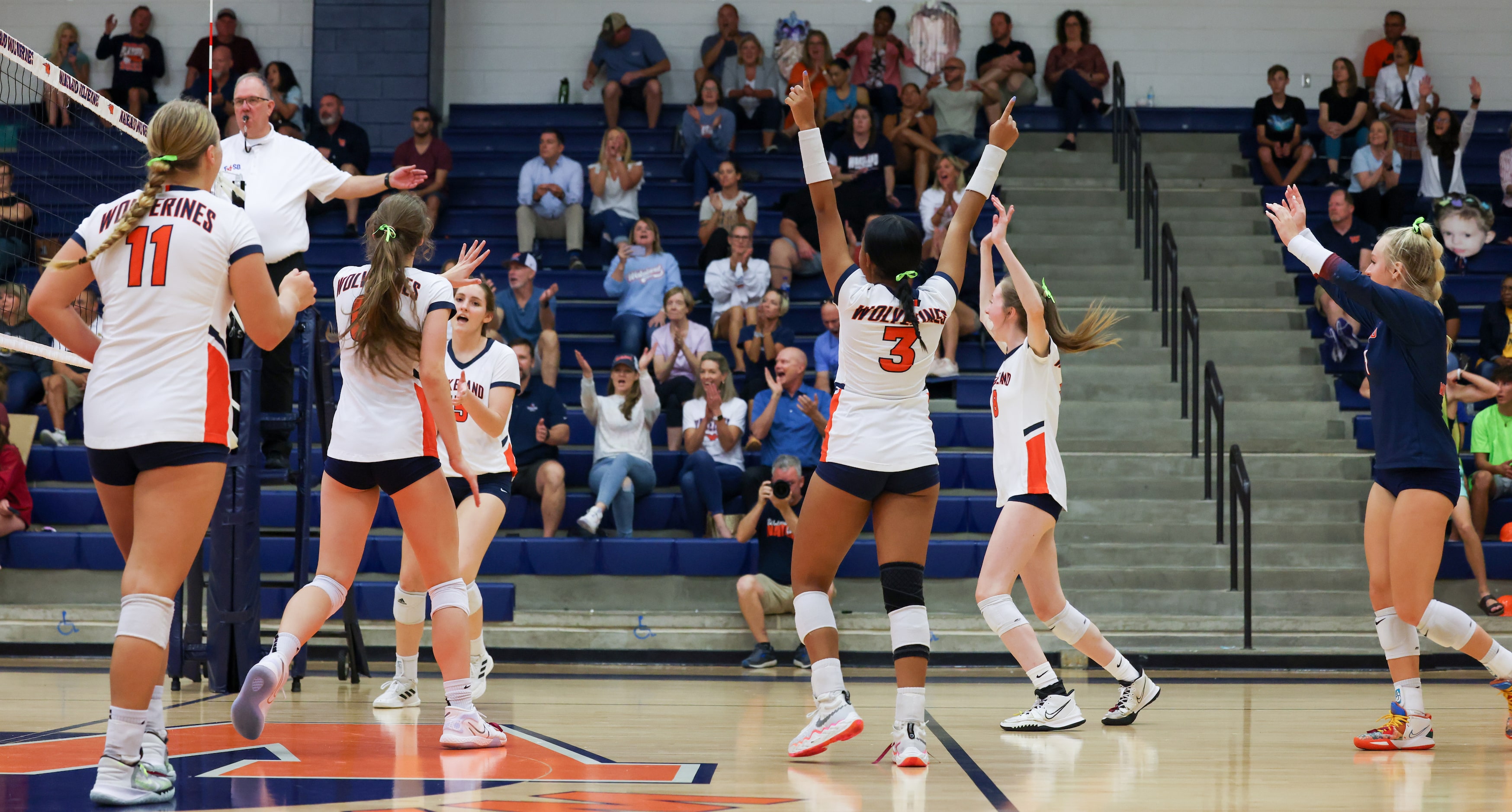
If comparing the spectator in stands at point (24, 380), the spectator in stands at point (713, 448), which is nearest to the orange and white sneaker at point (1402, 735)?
the spectator in stands at point (713, 448)

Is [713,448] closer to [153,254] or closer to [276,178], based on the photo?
[276,178]

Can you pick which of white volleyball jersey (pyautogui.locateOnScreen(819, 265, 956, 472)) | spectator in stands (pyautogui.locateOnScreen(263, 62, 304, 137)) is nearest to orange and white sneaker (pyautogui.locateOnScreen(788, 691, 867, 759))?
white volleyball jersey (pyautogui.locateOnScreen(819, 265, 956, 472))

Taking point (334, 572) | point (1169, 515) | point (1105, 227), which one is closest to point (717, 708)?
point (334, 572)

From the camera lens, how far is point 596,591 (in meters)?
9.19

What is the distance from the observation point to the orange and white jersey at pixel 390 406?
4.46 metres

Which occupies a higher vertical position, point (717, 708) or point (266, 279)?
point (266, 279)

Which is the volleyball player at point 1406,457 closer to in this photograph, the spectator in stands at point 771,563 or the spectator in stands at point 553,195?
the spectator in stands at point 771,563

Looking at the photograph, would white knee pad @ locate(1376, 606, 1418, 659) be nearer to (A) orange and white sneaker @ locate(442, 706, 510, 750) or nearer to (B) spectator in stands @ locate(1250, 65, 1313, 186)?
(A) orange and white sneaker @ locate(442, 706, 510, 750)

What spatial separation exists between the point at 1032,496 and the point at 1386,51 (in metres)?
11.3

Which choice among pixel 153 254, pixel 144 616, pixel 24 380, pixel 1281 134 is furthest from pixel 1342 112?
pixel 144 616

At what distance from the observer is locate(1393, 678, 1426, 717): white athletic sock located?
495 centimetres

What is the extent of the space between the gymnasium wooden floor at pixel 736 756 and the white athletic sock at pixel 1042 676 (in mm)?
222

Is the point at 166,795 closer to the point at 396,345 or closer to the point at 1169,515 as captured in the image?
the point at 396,345

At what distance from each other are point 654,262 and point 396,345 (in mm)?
6860
